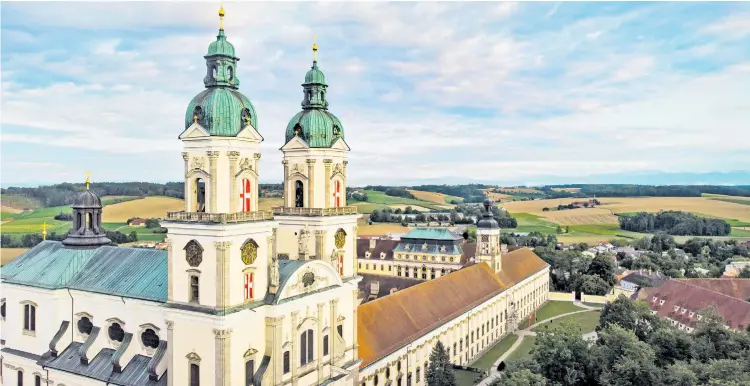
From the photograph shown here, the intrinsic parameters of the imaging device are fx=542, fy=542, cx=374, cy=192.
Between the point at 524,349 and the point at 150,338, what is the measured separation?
44003 millimetres

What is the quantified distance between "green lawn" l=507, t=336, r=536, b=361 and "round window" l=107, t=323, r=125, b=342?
39336mm

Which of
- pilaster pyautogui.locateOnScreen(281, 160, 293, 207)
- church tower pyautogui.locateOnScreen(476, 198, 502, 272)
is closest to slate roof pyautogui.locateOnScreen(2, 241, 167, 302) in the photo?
pilaster pyautogui.locateOnScreen(281, 160, 293, 207)

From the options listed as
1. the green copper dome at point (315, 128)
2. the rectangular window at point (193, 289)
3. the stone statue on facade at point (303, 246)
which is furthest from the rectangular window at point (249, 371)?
the green copper dome at point (315, 128)

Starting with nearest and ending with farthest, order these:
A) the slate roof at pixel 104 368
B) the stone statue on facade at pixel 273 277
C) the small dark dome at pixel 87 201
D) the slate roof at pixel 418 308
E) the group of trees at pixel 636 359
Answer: the stone statue on facade at pixel 273 277 < the slate roof at pixel 104 368 < the group of trees at pixel 636 359 < the slate roof at pixel 418 308 < the small dark dome at pixel 87 201

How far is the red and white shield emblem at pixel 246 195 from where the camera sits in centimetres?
2948

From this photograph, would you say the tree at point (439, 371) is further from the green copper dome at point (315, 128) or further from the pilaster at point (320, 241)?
the green copper dome at point (315, 128)

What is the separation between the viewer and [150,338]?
109 feet

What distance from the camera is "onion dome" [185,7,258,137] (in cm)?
2821

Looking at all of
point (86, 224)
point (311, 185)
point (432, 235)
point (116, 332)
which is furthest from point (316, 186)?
point (432, 235)

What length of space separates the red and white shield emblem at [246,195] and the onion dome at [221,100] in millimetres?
2862

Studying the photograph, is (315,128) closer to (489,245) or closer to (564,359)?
(564,359)

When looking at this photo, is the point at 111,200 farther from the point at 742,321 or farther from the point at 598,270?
the point at 742,321

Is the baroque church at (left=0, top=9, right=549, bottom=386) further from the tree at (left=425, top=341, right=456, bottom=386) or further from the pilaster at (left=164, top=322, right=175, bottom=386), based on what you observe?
the tree at (left=425, top=341, right=456, bottom=386)

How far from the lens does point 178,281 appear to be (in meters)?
28.7
